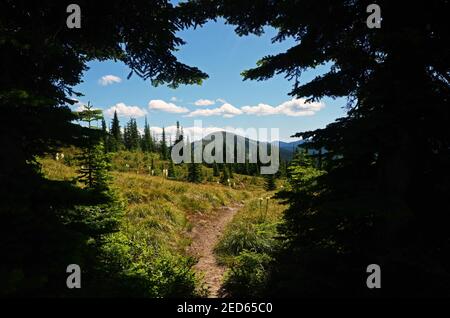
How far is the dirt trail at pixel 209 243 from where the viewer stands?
9.84 metres

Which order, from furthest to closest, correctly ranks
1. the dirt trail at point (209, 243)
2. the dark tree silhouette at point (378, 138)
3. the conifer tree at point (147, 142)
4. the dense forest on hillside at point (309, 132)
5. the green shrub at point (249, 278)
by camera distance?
the conifer tree at point (147, 142) → the dirt trail at point (209, 243) → the green shrub at point (249, 278) → the dark tree silhouette at point (378, 138) → the dense forest on hillside at point (309, 132)

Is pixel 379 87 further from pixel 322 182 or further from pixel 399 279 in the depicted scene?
pixel 399 279

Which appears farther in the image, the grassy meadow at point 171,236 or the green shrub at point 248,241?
the green shrub at point 248,241

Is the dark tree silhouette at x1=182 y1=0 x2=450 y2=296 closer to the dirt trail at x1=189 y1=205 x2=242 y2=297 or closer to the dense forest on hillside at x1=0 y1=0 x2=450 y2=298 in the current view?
the dense forest on hillside at x1=0 y1=0 x2=450 y2=298

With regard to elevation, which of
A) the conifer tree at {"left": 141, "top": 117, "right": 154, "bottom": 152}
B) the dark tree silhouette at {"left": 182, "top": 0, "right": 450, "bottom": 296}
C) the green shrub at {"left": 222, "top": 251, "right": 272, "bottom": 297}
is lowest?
the green shrub at {"left": 222, "top": 251, "right": 272, "bottom": 297}

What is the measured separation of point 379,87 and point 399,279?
2928 mm

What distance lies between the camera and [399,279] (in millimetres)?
4316

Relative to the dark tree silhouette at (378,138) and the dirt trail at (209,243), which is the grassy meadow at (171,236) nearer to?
the dirt trail at (209,243)

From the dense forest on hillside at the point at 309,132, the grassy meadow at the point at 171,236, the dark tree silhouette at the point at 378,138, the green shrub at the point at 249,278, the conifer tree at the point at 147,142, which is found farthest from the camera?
the conifer tree at the point at 147,142

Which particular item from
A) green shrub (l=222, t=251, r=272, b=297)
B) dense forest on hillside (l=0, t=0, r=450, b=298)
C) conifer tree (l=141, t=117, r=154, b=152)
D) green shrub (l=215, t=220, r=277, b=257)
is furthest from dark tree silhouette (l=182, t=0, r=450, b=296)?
conifer tree (l=141, t=117, r=154, b=152)

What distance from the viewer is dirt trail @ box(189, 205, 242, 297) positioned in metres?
9.84

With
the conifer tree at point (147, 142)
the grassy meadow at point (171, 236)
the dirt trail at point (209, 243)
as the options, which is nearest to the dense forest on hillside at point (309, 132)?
the grassy meadow at point (171, 236)

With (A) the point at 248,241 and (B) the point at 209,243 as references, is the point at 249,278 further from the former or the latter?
(B) the point at 209,243
